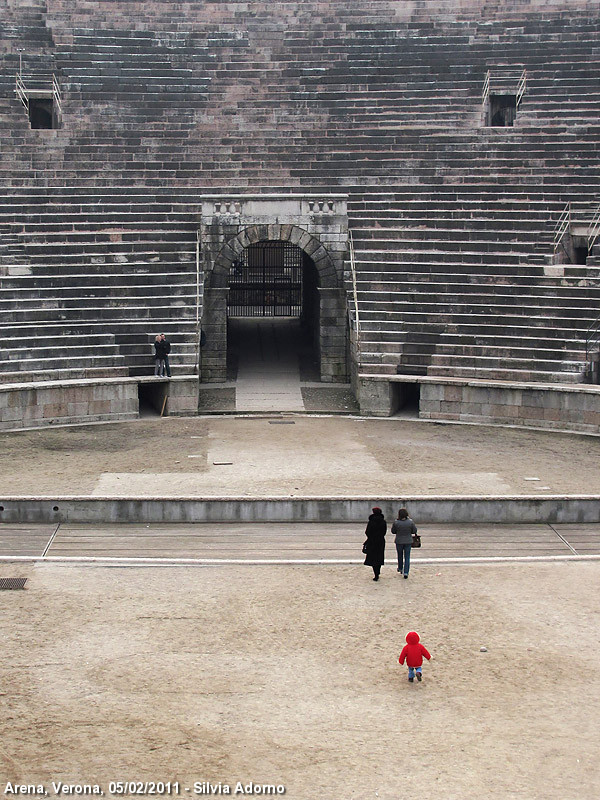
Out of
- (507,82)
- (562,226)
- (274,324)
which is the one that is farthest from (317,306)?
(507,82)

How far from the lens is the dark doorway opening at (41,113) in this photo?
3173 centimetres

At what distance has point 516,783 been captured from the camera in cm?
934

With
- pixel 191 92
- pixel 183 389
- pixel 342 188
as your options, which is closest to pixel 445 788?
pixel 183 389

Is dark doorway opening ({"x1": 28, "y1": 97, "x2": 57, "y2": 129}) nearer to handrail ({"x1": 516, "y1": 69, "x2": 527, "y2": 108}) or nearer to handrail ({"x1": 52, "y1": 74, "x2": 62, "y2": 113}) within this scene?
handrail ({"x1": 52, "y1": 74, "x2": 62, "y2": 113})

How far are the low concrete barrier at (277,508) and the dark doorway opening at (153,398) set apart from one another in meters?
7.86

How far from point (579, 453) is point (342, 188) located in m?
11.1

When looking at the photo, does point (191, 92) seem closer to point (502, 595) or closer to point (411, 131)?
point (411, 131)

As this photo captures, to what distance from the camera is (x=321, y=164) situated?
98.3ft

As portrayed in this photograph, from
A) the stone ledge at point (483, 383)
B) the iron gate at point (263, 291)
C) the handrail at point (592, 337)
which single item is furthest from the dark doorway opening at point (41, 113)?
the handrail at point (592, 337)

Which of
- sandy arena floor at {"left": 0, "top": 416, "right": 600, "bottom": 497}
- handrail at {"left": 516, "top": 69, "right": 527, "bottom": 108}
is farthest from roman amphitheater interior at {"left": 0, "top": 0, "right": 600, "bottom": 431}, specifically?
sandy arena floor at {"left": 0, "top": 416, "right": 600, "bottom": 497}

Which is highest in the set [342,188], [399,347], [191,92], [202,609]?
[191,92]

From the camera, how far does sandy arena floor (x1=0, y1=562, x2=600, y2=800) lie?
9.49 meters

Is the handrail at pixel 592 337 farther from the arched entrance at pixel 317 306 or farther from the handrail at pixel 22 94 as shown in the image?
the handrail at pixel 22 94

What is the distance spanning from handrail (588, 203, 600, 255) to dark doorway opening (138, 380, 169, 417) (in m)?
10.1
